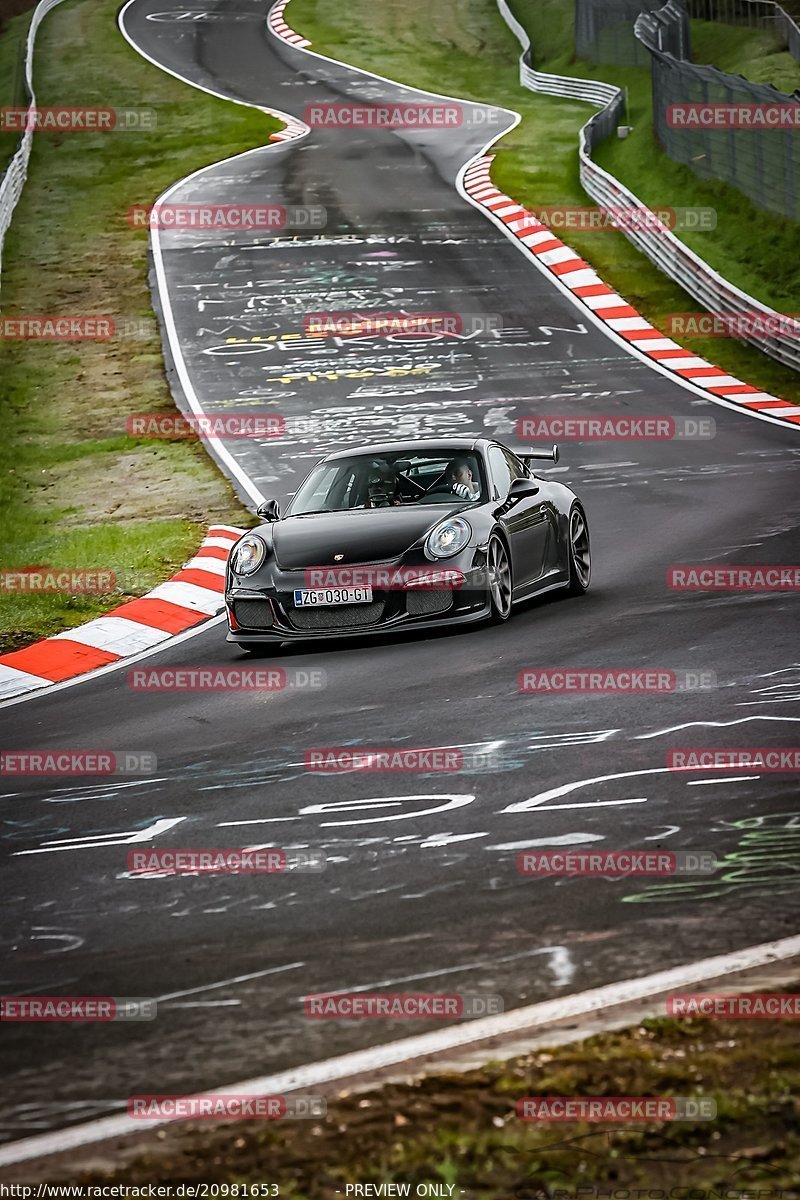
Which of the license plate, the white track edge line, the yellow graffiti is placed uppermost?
the white track edge line

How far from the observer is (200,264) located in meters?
31.8

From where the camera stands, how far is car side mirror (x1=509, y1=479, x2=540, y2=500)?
12.2 m

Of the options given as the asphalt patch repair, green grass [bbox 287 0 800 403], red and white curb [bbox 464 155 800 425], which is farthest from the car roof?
green grass [bbox 287 0 800 403]

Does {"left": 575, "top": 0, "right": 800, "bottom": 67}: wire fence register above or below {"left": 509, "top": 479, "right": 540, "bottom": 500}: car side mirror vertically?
above

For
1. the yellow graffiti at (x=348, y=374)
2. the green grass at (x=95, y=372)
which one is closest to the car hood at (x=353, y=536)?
the green grass at (x=95, y=372)

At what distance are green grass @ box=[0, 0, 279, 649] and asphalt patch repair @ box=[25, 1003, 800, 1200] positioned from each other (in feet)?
29.5

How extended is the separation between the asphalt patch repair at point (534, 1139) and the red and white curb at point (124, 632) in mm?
7348

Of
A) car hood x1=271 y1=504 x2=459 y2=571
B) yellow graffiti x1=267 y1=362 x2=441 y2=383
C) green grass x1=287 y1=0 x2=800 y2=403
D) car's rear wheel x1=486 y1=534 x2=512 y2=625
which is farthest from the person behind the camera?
green grass x1=287 y1=0 x2=800 y2=403

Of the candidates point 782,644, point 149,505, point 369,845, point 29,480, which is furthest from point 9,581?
point 369,845

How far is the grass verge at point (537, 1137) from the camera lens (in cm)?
379

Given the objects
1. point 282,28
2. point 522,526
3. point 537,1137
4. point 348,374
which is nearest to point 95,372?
point 348,374

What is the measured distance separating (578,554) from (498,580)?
4.84 ft

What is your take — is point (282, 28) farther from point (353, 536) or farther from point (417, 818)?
point (417, 818)

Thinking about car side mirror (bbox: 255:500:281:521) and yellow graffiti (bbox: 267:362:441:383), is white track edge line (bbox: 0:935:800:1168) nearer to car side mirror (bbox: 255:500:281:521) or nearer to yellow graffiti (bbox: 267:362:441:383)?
car side mirror (bbox: 255:500:281:521)
